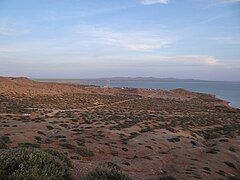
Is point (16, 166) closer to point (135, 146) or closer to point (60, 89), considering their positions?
point (135, 146)

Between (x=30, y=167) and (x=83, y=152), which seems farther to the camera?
(x=83, y=152)

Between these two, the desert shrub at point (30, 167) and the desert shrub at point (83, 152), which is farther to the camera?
the desert shrub at point (83, 152)

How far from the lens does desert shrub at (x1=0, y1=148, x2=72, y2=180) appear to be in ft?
31.1

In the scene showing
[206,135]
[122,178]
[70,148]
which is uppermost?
[122,178]

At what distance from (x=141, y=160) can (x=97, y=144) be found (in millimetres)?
5556

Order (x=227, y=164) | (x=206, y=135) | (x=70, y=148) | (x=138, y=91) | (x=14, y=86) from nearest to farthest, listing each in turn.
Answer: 1. (x=70, y=148)
2. (x=227, y=164)
3. (x=206, y=135)
4. (x=14, y=86)
5. (x=138, y=91)

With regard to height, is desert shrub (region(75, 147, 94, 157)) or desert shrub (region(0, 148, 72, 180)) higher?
desert shrub (region(0, 148, 72, 180))

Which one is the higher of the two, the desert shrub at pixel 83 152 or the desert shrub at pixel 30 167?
the desert shrub at pixel 30 167

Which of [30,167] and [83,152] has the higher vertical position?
[30,167]

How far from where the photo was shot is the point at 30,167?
32.9ft

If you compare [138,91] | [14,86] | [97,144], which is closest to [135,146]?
[97,144]

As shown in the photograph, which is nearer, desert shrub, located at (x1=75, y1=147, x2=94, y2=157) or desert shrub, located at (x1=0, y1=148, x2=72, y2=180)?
desert shrub, located at (x1=0, y1=148, x2=72, y2=180)

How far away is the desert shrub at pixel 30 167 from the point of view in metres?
9.49

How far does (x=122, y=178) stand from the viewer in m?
10.5
